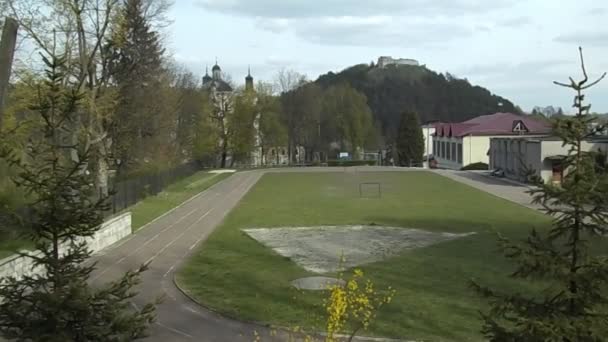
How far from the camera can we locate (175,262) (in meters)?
21.3

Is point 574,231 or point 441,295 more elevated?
point 574,231

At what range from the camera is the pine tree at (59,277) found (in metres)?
5.86

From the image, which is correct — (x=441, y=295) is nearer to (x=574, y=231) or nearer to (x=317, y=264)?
(x=317, y=264)

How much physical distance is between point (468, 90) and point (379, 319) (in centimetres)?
13034

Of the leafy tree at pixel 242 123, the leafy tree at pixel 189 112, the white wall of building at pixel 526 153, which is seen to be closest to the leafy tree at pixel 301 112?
the leafy tree at pixel 242 123

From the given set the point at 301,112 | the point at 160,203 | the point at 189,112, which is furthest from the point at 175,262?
the point at 301,112

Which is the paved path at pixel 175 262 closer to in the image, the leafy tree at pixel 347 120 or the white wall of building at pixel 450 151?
the white wall of building at pixel 450 151

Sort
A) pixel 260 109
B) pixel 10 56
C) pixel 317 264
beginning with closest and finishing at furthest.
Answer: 1. pixel 10 56
2. pixel 317 264
3. pixel 260 109

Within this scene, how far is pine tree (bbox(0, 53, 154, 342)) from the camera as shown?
586cm

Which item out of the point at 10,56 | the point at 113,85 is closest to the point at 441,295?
the point at 10,56

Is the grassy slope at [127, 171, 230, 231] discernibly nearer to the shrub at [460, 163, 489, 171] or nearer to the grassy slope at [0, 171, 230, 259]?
the grassy slope at [0, 171, 230, 259]

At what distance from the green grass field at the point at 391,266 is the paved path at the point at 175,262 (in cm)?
55

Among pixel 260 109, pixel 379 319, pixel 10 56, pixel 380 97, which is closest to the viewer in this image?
pixel 10 56

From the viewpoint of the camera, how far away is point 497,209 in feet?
119
